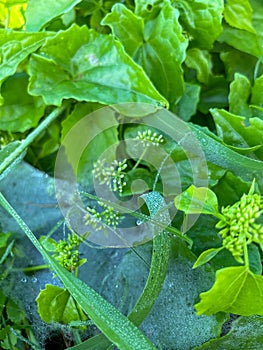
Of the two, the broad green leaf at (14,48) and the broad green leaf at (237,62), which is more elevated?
the broad green leaf at (14,48)

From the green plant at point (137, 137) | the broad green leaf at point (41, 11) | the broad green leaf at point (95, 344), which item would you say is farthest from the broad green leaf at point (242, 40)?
the broad green leaf at point (95, 344)

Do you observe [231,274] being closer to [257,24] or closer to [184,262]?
[184,262]

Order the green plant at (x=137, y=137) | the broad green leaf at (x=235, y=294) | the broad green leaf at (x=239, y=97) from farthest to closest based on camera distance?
1. the broad green leaf at (x=239, y=97)
2. the green plant at (x=137, y=137)
3. the broad green leaf at (x=235, y=294)

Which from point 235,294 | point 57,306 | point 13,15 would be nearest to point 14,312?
point 57,306

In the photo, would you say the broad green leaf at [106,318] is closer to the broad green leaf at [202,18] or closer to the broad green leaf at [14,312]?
the broad green leaf at [14,312]

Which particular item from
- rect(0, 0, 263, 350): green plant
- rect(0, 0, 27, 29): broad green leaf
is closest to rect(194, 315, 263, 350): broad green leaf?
rect(0, 0, 263, 350): green plant

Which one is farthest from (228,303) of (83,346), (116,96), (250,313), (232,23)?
(232,23)

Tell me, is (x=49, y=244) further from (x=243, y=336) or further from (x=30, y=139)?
(x=243, y=336)
